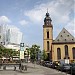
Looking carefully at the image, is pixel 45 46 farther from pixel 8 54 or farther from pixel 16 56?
pixel 16 56

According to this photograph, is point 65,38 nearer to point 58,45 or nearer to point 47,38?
point 58,45

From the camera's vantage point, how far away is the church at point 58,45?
11319 cm

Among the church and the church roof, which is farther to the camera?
the church roof

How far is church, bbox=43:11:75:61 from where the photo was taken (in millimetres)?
113188

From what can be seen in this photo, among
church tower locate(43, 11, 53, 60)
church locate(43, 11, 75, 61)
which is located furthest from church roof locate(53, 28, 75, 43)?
church tower locate(43, 11, 53, 60)

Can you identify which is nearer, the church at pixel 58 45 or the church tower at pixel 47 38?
the church at pixel 58 45

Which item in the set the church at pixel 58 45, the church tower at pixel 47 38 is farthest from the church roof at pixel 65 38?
the church tower at pixel 47 38

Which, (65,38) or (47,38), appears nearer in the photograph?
(65,38)

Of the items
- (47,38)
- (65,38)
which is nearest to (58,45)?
(65,38)

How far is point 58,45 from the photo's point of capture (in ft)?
375

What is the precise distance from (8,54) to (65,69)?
93942 mm

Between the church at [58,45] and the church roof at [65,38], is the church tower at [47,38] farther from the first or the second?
the church roof at [65,38]

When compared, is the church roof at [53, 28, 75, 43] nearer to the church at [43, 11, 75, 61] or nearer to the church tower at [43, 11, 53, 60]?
the church at [43, 11, 75, 61]

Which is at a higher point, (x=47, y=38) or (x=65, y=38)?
(x=47, y=38)
